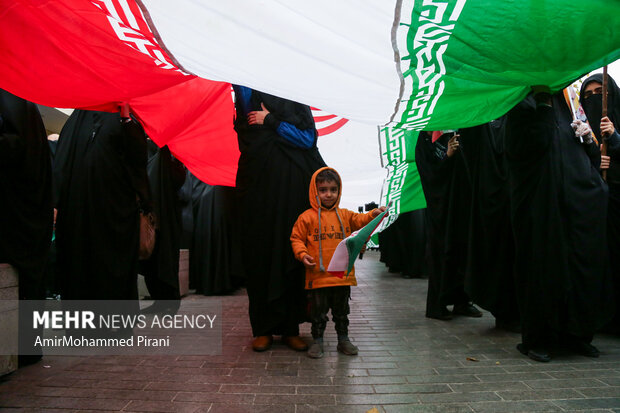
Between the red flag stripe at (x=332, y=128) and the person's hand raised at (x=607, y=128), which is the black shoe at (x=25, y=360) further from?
the person's hand raised at (x=607, y=128)

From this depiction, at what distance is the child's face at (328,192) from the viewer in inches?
128

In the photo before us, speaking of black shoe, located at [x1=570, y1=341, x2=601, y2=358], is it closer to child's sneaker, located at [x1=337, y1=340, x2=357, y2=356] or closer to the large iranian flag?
child's sneaker, located at [x1=337, y1=340, x2=357, y2=356]

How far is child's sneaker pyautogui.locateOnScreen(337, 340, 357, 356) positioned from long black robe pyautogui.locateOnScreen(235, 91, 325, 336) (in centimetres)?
39

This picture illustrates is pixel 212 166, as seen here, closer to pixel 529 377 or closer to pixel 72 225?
pixel 72 225

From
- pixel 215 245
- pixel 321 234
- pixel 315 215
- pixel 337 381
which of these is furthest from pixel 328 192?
pixel 215 245

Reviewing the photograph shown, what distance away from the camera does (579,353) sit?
314 cm

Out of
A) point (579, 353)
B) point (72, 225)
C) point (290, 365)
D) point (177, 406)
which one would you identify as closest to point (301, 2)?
point (177, 406)

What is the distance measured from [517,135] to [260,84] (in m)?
2.03

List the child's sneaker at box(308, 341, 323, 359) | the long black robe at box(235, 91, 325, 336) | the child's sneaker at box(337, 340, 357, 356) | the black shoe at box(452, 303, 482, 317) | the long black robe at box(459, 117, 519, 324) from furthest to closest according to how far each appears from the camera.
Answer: the black shoe at box(452, 303, 482, 317) → the long black robe at box(459, 117, 519, 324) → the long black robe at box(235, 91, 325, 336) → the child's sneaker at box(337, 340, 357, 356) → the child's sneaker at box(308, 341, 323, 359)

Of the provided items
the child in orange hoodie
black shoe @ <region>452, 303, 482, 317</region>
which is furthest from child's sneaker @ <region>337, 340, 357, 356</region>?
black shoe @ <region>452, 303, 482, 317</region>

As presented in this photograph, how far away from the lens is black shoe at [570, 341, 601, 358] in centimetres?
306

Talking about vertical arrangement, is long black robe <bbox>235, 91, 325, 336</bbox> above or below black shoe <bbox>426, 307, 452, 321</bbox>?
above

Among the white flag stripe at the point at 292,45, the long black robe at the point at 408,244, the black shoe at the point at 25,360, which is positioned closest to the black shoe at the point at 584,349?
the white flag stripe at the point at 292,45

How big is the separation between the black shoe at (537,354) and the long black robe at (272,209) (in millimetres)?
1661
